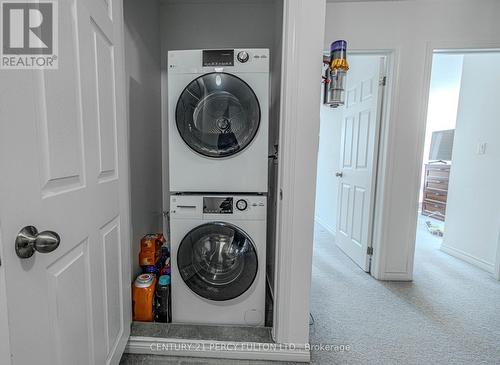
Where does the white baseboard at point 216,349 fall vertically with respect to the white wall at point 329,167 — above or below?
below

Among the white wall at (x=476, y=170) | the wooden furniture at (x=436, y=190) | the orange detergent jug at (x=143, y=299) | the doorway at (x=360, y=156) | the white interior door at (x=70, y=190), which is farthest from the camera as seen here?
the wooden furniture at (x=436, y=190)

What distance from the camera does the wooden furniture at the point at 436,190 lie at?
4199 mm

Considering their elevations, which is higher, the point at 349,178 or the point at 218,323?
the point at 349,178

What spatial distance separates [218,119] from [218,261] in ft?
2.85

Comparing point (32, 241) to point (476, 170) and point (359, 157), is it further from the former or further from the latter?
point (476, 170)

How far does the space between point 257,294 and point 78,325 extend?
912 mm

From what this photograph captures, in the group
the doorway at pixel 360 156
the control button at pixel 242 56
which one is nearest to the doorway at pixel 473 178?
the doorway at pixel 360 156

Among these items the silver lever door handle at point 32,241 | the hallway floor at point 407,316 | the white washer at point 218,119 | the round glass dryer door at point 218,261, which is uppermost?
the white washer at point 218,119

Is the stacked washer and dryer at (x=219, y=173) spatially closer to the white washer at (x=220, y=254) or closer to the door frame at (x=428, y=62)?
the white washer at (x=220, y=254)

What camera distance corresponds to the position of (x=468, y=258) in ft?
8.14

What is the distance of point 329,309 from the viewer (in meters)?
1.73

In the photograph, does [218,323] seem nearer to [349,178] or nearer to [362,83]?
[349,178]

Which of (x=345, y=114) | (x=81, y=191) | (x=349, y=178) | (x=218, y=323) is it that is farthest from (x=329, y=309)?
(x=345, y=114)

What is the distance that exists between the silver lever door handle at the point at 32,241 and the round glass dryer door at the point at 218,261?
0.79 meters
